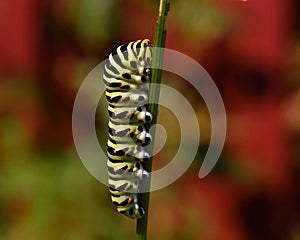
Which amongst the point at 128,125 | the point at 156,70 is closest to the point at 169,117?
the point at 128,125

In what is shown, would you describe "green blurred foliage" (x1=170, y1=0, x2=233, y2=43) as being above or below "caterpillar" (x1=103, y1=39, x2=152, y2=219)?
above

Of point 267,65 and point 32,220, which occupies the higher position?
point 267,65

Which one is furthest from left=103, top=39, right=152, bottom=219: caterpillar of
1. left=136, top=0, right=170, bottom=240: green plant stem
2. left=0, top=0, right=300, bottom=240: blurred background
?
left=0, top=0, right=300, bottom=240: blurred background

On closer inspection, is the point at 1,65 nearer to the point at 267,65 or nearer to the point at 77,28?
the point at 77,28

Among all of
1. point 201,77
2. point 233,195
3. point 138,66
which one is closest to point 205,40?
point 201,77

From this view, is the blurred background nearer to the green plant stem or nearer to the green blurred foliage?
the green blurred foliage

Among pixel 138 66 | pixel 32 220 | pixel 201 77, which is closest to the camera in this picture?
pixel 138 66

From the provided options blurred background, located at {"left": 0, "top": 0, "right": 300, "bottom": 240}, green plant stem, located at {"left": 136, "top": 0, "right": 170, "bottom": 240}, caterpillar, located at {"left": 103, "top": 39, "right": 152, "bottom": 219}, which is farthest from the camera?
blurred background, located at {"left": 0, "top": 0, "right": 300, "bottom": 240}
